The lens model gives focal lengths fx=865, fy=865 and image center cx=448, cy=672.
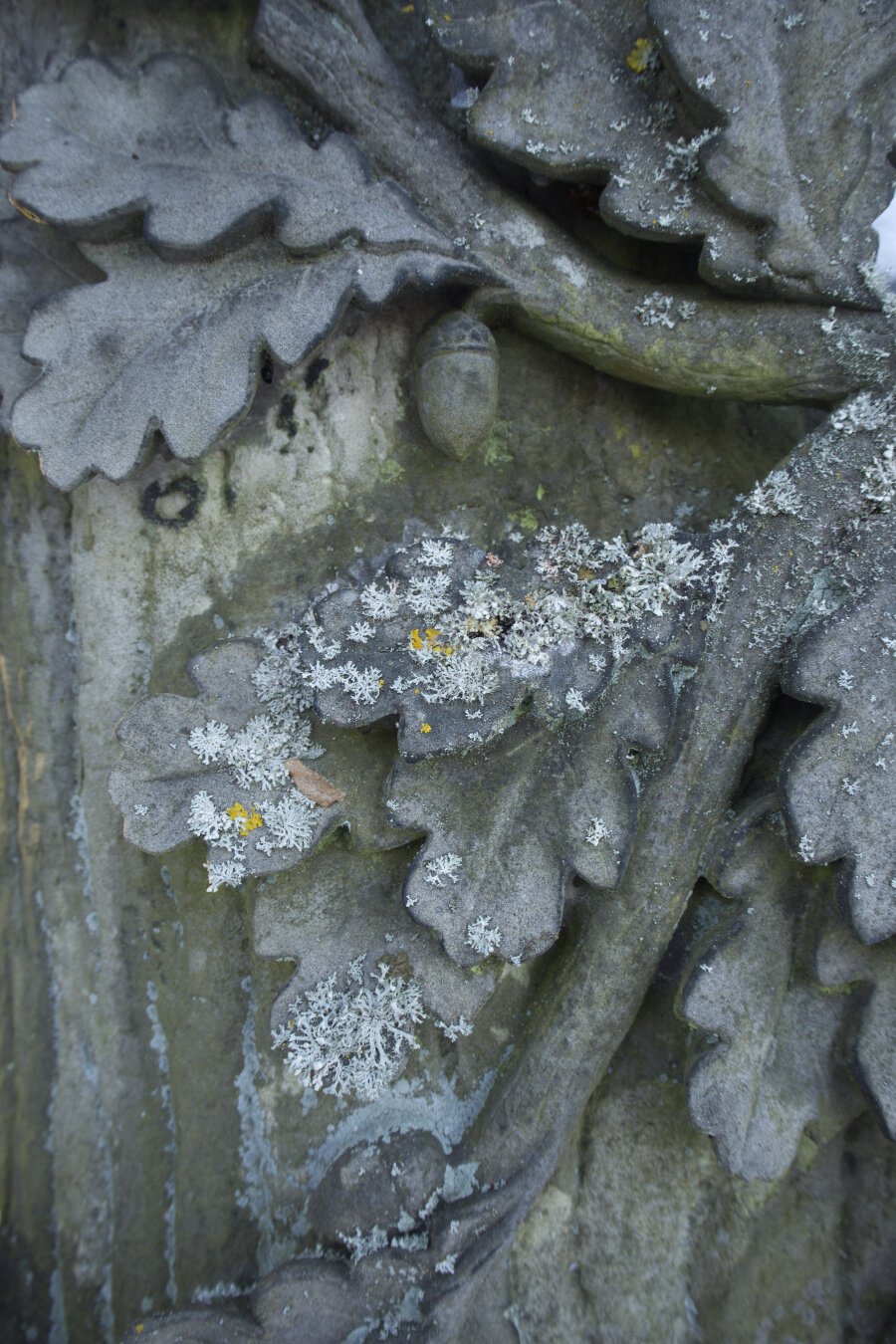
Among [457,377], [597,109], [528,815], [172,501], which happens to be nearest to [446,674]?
[528,815]

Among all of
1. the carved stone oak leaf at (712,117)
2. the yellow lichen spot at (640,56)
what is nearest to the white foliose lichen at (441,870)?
the carved stone oak leaf at (712,117)

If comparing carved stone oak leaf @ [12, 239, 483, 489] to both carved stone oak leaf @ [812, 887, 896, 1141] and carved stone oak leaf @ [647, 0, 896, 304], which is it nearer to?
carved stone oak leaf @ [647, 0, 896, 304]

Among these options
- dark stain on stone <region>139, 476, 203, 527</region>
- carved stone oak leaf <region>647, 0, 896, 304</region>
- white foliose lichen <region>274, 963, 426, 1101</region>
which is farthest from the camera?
dark stain on stone <region>139, 476, 203, 527</region>

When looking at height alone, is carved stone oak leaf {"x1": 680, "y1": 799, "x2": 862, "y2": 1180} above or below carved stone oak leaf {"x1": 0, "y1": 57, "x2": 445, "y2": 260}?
below

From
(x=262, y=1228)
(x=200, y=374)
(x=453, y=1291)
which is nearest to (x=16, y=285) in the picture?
(x=200, y=374)

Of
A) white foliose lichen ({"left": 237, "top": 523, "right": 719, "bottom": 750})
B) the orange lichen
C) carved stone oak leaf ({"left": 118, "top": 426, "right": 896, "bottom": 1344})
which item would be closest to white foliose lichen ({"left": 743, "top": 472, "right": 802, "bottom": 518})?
carved stone oak leaf ({"left": 118, "top": 426, "right": 896, "bottom": 1344})

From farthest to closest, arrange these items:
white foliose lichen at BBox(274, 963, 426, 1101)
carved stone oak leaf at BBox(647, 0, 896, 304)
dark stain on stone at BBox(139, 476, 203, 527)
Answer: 1. dark stain on stone at BBox(139, 476, 203, 527)
2. white foliose lichen at BBox(274, 963, 426, 1101)
3. carved stone oak leaf at BBox(647, 0, 896, 304)

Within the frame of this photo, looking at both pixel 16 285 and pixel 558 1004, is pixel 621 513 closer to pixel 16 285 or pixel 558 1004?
pixel 558 1004

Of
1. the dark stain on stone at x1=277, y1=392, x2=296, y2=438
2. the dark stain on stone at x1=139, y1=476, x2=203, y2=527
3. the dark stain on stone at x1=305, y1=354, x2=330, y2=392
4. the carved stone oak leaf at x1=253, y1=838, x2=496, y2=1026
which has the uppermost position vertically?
the dark stain on stone at x1=305, y1=354, x2=330, y2=392

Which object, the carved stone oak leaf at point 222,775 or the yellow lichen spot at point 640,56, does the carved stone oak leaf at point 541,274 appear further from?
the carved stone oak leaf at point 222,775
